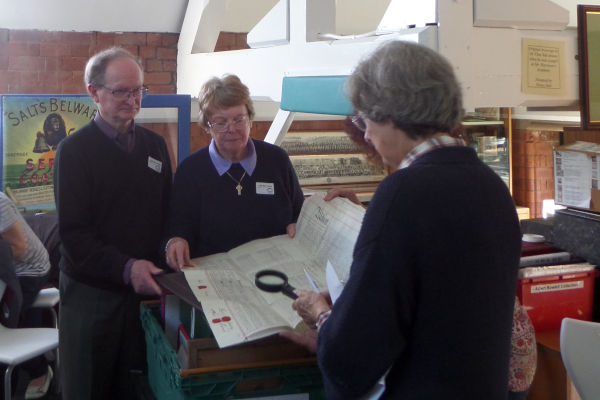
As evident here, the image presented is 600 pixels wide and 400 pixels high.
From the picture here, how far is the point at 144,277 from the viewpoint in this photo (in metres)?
1.78

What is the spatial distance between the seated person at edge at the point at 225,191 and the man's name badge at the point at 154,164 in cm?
11

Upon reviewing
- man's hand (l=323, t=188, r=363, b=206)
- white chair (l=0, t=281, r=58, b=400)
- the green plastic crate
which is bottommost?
white chair (l=0, t=281, r=58, b=400)

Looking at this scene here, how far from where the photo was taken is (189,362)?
133 cm

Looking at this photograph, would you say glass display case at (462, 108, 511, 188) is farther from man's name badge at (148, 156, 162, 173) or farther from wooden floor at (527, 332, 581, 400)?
man's name badge at (148, 156, 162, 173)

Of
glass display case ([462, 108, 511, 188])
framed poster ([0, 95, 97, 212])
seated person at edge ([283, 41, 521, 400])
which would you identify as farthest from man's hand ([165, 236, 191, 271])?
glass display case ([462, 108, 511, 188])

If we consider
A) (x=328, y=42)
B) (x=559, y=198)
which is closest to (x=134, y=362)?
(x=328, y=42)

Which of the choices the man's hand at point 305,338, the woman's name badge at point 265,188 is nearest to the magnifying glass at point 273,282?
the man's hand at point 305,338

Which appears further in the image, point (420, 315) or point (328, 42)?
point (328, 42)

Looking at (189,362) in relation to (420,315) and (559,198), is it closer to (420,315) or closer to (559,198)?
(420,315)

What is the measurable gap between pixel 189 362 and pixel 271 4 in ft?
10.9

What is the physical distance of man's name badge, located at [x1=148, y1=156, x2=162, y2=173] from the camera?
2072 millimetres

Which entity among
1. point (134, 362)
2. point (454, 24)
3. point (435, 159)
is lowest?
point (134, 362)

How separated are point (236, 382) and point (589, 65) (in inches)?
53.3

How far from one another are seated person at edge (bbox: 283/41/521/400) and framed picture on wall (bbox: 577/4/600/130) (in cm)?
86
